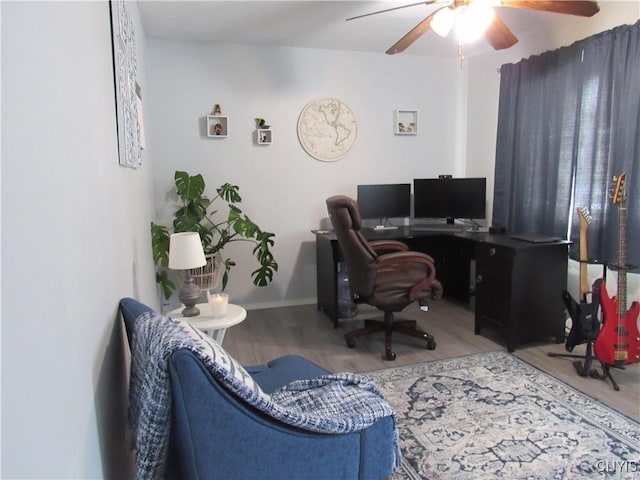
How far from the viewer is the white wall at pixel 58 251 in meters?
0.61

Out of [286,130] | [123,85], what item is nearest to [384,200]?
[286,130]

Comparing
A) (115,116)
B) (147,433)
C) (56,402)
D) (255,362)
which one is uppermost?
(115,116)

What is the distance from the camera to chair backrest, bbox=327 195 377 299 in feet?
8.36

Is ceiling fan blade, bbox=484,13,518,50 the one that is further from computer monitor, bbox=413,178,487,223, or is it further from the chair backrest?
computer monitor, bbox=413,178,487,223

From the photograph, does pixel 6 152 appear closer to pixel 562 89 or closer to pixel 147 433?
pixel 147 433

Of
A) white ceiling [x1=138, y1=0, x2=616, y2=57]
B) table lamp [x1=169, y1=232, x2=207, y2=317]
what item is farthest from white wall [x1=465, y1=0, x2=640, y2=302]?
table lamp [x1=169, y1=232, x2=207, y2=317]

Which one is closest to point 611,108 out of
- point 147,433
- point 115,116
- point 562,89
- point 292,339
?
point 562,89

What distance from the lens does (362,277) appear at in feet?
8.87

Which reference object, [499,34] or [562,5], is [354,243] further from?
[562,5]

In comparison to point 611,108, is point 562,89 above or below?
above

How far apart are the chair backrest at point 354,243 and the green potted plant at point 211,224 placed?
2.90 feet

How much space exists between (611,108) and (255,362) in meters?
2.77

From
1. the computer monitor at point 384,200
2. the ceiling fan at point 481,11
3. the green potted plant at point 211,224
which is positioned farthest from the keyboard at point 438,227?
the ceiling fan at point 481,11

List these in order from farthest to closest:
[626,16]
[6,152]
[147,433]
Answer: [626,16], [147,433], [6,152]
